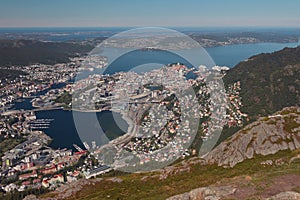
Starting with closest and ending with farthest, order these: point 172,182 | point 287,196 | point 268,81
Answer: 1. point 287,196
2. point 172,182
3. point 268,81

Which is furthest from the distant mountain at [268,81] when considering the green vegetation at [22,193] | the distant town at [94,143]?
the green vegetation at [22,193]

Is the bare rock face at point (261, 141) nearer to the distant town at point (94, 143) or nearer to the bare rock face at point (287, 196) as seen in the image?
the bare rock face at point (287, 196)

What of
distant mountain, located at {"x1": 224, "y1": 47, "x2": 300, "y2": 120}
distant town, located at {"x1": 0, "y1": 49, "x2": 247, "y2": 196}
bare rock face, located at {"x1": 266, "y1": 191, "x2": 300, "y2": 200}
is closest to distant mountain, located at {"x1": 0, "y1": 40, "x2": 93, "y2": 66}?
distant town, located at {"x1": 0, "y1": 49, "x2": 247, "y2": 196}

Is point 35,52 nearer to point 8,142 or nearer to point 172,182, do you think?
point 8,142

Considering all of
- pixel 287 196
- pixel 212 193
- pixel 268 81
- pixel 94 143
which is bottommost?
pixel 94 143

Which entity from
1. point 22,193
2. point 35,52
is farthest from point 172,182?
point 35,52

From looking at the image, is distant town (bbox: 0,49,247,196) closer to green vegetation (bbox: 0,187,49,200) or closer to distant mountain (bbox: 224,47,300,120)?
green vegetation (bbox: 0,187,49,200)
